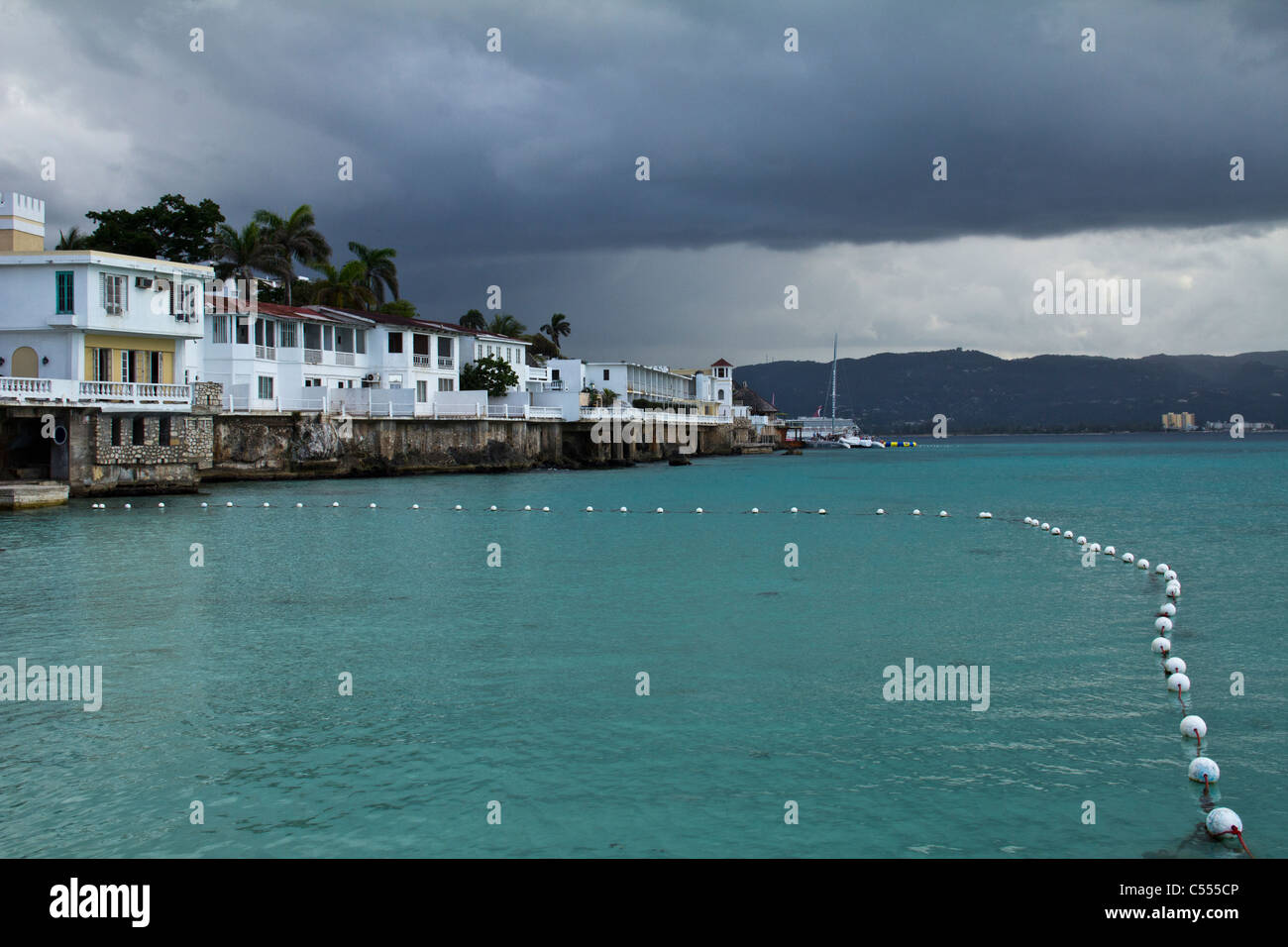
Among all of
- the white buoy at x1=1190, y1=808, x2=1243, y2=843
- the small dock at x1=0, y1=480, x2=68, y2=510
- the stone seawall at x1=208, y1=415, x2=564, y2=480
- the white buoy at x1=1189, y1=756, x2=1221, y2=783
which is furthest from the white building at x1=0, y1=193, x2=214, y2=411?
the white buoy at x1=1190, y1=808, x2=1243, y2=843

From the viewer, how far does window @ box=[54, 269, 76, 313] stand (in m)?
42.3

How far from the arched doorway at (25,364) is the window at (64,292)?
7.31 feet

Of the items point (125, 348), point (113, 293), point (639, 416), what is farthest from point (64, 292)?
point (639, 416)

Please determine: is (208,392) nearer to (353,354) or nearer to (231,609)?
(353,354)

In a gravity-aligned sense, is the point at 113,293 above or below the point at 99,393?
above

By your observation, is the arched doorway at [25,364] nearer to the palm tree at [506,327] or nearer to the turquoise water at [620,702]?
the turquoise water at [620,702]

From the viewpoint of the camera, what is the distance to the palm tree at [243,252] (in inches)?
2726

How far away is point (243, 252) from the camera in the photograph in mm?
69938

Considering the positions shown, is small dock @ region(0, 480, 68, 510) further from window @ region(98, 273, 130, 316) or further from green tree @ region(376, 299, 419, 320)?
green tree @ region(376, 299, 419, 320)

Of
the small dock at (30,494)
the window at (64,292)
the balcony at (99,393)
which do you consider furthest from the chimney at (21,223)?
the small dock at (30,494)

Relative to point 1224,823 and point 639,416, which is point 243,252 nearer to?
point 639,416

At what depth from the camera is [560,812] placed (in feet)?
31.6

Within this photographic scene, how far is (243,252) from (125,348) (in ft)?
88.8
